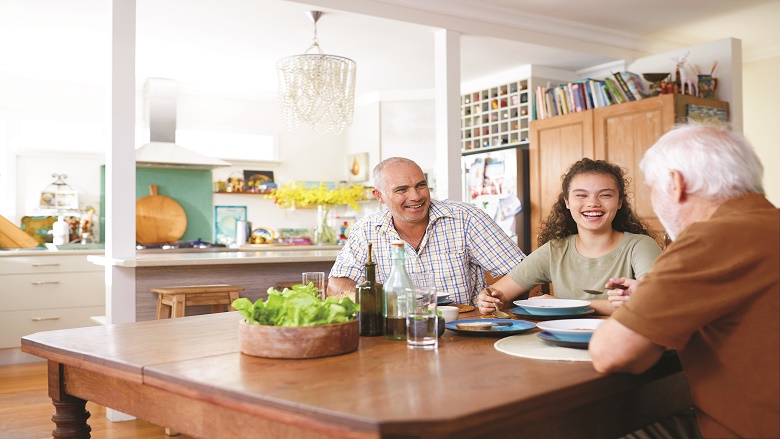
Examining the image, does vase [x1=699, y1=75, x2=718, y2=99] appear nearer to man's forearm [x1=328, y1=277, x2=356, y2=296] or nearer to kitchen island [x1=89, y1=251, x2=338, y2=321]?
kitchen island [x1=89, y1=251, x2=338, y2=321]

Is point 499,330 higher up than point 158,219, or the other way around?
point 158,219

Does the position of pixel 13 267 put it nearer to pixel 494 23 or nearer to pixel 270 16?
pixel 270 16

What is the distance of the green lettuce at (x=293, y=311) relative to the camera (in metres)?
1.52

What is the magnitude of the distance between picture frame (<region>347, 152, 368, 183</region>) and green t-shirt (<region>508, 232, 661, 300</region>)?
17.6ft

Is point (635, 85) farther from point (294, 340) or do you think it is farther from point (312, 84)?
point (294, 340)

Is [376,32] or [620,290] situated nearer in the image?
[620,290]

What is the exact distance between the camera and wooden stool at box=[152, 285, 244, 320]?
3848mm

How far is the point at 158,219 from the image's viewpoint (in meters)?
7.08

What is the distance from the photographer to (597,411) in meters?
1.36

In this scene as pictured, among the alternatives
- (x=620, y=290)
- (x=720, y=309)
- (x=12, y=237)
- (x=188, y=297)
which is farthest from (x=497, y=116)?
(x=720, y=309)

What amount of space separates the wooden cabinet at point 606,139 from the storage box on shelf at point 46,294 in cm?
365

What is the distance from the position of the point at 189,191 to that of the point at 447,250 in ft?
16.7

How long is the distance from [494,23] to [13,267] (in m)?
4.13

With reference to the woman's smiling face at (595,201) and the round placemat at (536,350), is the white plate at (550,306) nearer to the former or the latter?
the round placemat at (536,350)
